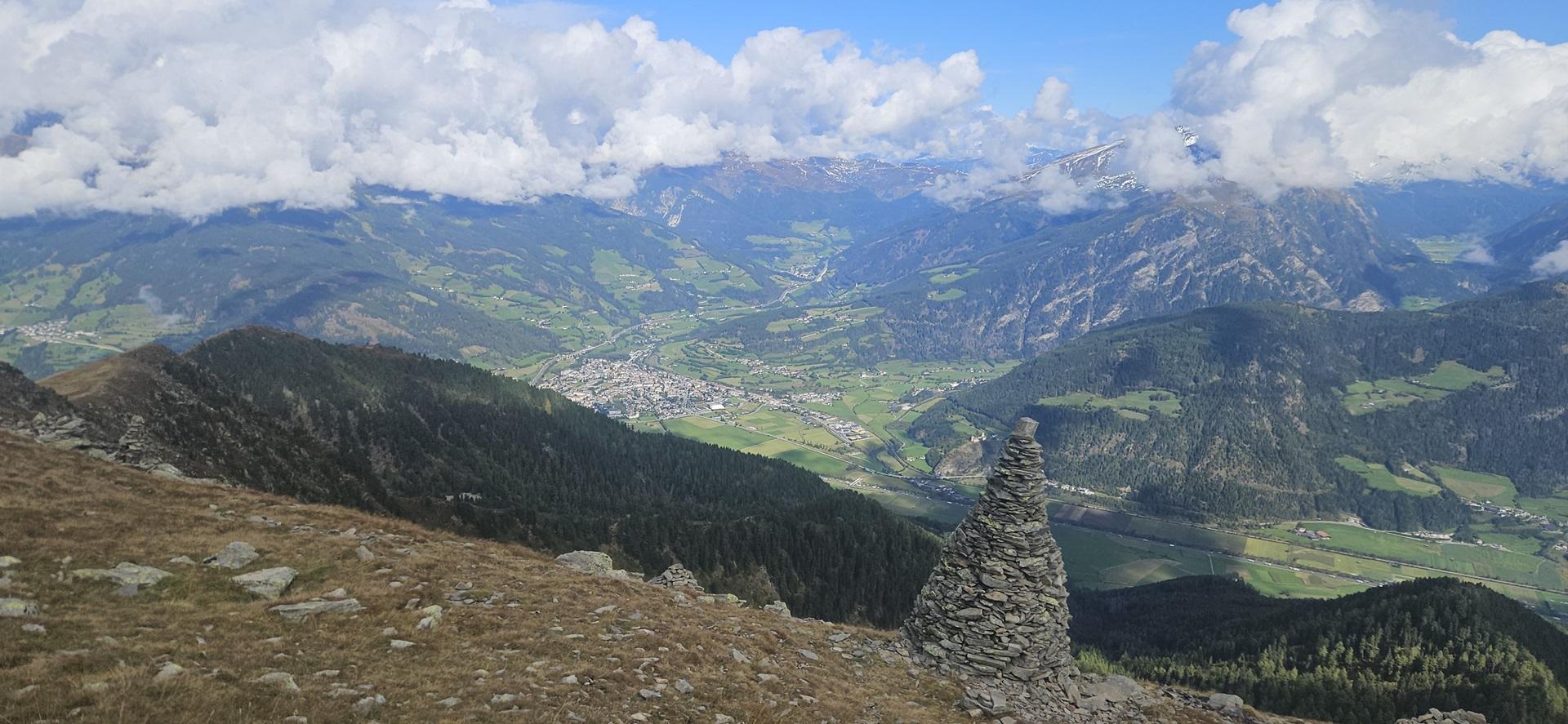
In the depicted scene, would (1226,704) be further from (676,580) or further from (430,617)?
(430,617)

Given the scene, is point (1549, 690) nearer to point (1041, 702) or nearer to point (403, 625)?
point (1041, 702)

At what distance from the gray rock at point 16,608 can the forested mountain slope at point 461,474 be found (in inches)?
1676

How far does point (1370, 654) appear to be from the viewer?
3856 inches

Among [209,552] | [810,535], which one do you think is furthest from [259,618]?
[810,535]

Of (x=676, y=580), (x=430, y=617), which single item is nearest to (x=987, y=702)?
(x=430, y=617)

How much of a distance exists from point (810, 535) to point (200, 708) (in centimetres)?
12589

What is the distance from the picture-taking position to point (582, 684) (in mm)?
21188

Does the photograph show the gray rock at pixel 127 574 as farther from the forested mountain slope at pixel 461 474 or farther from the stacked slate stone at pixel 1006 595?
the forested mountain slope at pixel 461 474

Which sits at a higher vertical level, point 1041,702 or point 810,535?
point 1041,702

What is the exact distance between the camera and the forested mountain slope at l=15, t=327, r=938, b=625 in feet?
285

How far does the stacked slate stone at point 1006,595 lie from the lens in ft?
102

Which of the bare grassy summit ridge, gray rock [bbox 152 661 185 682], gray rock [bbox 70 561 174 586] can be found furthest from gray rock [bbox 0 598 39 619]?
gray rock [bbox 152 661 185 682]

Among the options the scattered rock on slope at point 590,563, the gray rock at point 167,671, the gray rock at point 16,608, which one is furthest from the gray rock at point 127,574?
the scattered rock on slope at point 590,563

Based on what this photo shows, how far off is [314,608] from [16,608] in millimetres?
6805
